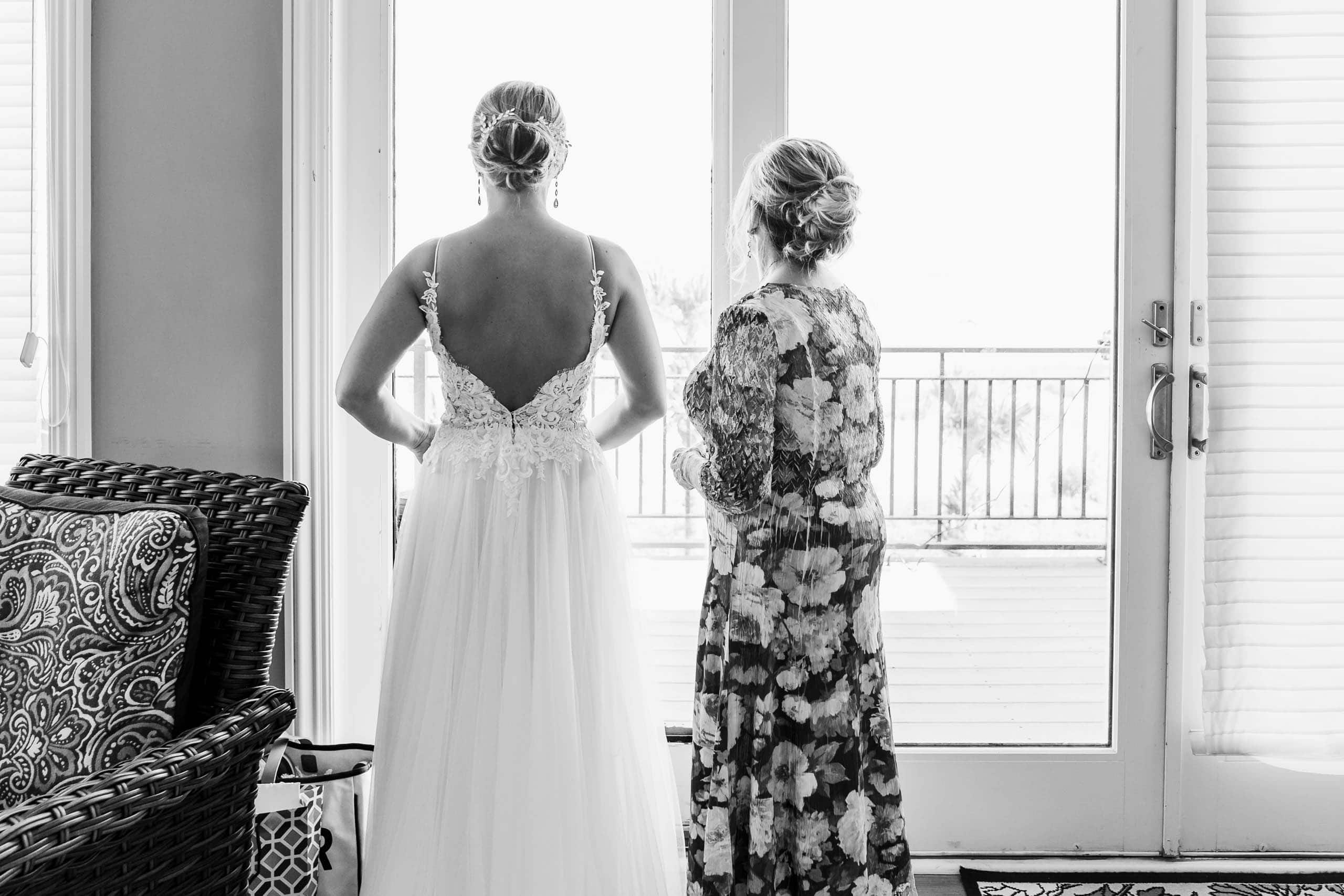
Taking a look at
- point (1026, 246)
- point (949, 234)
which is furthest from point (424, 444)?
point (1026, 246)

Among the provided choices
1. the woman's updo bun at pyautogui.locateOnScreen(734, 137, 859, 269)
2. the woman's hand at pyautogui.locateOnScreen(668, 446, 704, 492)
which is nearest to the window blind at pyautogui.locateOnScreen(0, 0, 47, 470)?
the woman's hand at pyautogui.locateOnScreen(668, 446, 704, 492)

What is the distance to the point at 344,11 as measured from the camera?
2.16m

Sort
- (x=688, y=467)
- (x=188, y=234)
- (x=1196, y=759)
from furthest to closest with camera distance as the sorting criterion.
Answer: (x=1196, y=759), (x=188, y=234), (x=688, y=467)

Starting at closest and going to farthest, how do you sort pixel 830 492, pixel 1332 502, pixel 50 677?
pixel 50 677, pixel 830 492, pixel 1332 502

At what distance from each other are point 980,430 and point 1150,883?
109cm

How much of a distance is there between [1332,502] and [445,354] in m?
1.96

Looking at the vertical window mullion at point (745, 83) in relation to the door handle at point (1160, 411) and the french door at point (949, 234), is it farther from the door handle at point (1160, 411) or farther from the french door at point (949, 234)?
the door handle at point (1160, 411)

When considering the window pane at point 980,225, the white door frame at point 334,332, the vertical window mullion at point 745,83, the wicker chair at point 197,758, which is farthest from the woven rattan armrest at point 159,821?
the window pane at point 980,225

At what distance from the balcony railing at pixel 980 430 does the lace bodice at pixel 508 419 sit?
1.83 ft

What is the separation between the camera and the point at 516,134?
5.42 feet

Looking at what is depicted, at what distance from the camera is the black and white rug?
2.07 metres

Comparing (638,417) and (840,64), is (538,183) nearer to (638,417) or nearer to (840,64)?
(638,417)

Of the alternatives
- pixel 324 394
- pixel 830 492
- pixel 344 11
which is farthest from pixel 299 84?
pixel 830 492

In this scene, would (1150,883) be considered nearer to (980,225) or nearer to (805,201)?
(980,225)
